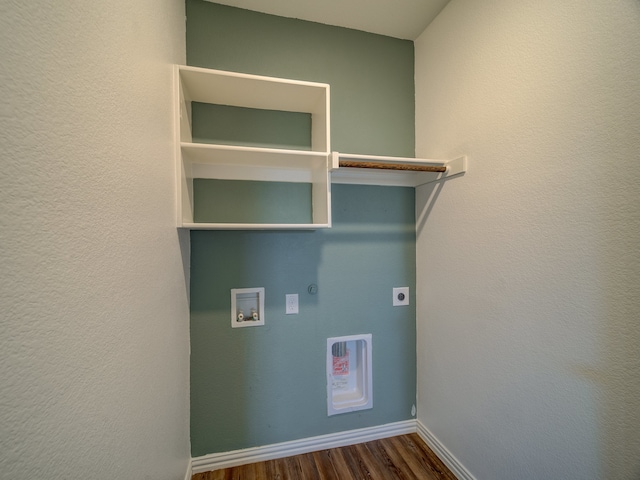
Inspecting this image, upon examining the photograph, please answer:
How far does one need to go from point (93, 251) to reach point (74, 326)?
0.15 meters

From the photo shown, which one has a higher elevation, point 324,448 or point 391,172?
point 391,172

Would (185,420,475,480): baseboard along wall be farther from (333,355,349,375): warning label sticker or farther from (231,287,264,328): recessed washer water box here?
(231,287,264,328): recessed washer water box

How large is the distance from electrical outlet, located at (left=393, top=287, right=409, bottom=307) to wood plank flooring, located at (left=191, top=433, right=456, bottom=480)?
0.89m

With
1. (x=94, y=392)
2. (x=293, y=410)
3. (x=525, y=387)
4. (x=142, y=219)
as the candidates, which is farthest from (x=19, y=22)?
(x=293, y=410)

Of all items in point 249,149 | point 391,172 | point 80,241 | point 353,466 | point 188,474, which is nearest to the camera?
point 80,241

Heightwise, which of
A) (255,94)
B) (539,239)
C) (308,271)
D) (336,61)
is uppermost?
(336,61)

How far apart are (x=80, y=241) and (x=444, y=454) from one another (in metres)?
1.97

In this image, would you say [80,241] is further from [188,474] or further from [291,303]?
[188,474]

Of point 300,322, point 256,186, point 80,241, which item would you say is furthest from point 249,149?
point 300,322

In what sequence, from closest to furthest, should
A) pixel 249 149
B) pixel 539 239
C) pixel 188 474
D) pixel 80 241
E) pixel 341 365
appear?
pixel 80 241
pixel 539 239
pixel 249 149
pixel 188 474
pixel 341 365

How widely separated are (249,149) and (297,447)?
1.74 metres

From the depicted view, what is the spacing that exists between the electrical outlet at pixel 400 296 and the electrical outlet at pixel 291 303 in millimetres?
675

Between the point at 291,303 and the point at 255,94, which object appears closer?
the point at 255,94

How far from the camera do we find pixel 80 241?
489 millimetres
